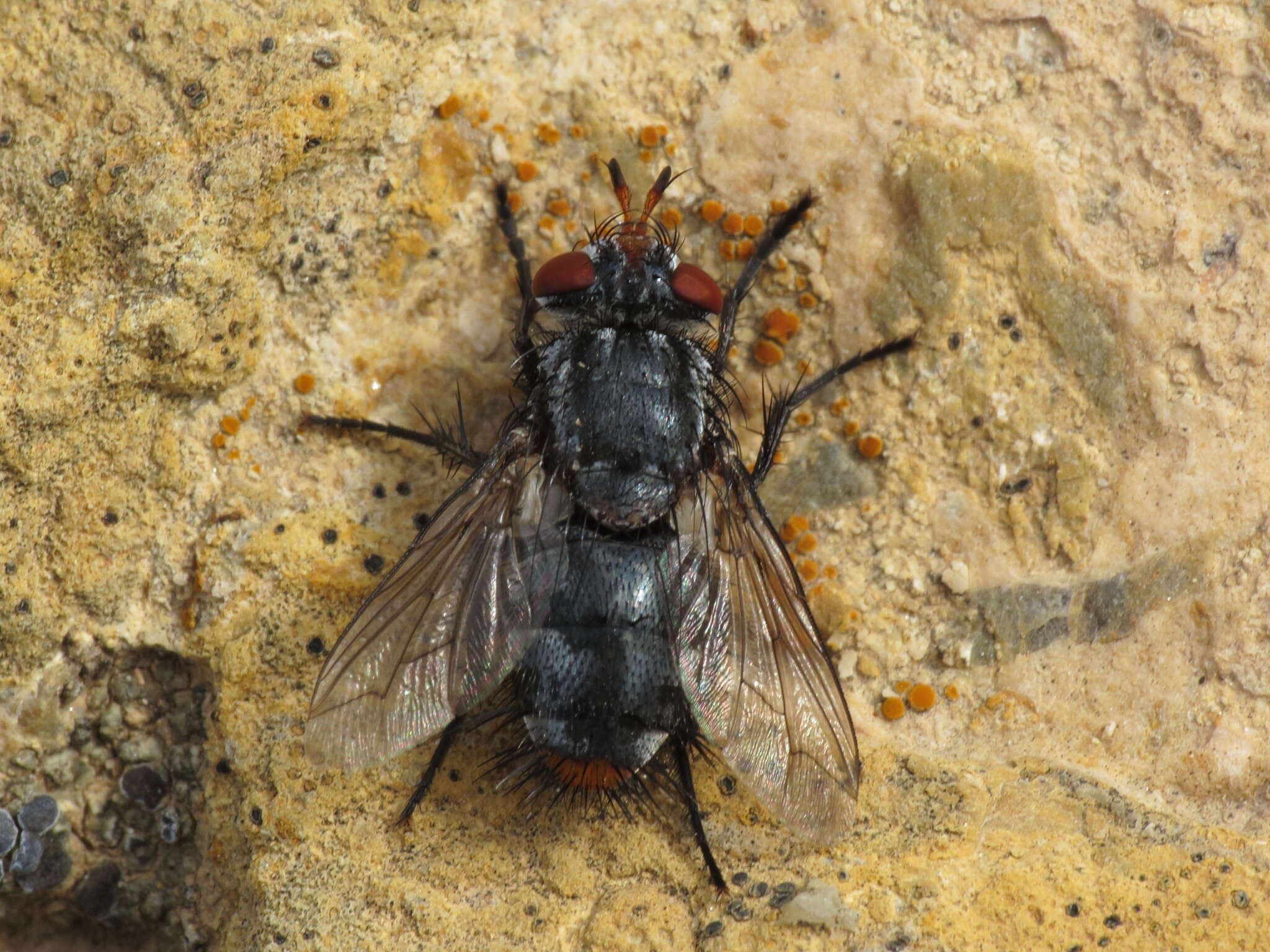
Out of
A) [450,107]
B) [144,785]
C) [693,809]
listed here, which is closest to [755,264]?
[450,107]

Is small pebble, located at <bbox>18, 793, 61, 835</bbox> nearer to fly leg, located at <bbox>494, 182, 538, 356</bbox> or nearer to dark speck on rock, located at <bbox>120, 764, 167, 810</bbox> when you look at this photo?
dark speck on rock, located at <bbox>120, 764, 167, 810</bbox>

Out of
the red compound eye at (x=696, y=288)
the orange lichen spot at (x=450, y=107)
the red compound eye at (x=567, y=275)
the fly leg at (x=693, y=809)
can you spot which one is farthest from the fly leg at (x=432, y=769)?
the orange lichen spot at (x=450, y=107)

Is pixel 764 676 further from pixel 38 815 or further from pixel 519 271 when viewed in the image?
pixel 38 815

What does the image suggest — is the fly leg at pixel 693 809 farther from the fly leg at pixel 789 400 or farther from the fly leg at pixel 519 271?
the fly leg at pixel 519 271

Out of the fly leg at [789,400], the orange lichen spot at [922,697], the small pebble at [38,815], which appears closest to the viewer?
the small pebble at [38,815]

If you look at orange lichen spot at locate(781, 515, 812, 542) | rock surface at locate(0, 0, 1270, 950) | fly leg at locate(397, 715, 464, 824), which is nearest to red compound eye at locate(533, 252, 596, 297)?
rock surface at locate(0, 0, 1270, 950)
